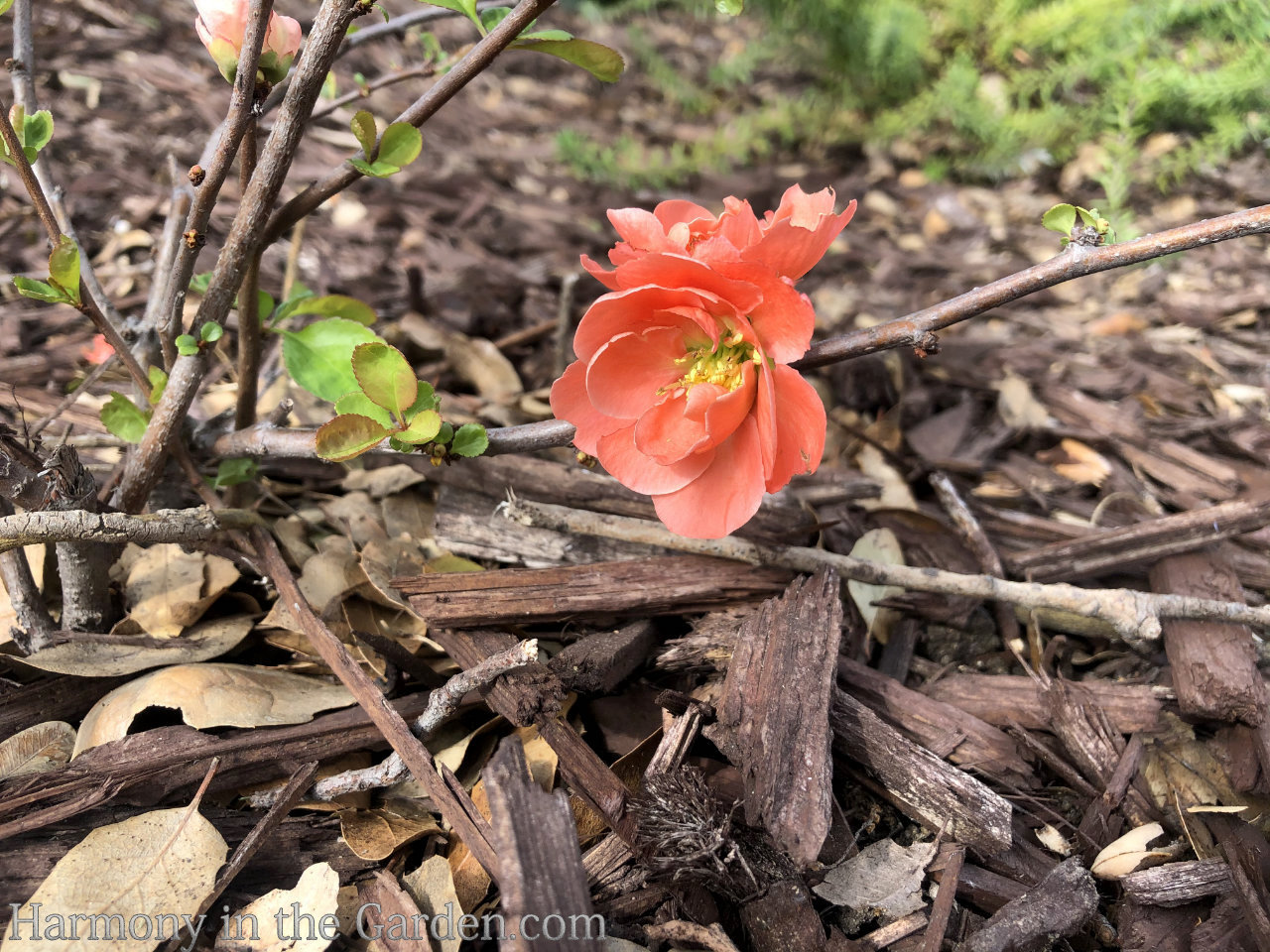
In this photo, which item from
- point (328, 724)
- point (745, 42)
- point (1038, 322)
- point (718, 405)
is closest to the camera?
point (718, 405)

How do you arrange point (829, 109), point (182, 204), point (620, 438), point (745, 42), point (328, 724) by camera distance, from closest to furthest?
point (620, 438), point (328, 724), point (182, 204), point (829, 109), point (745, 42)

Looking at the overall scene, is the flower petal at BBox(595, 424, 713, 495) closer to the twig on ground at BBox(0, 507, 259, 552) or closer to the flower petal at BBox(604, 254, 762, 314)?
the flower petal at BBox(604, 254, 762, 314)

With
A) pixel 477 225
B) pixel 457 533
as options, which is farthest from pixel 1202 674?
pixel 477 225

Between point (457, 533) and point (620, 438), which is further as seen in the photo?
point (457, 533)

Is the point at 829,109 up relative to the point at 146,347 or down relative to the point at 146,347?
down

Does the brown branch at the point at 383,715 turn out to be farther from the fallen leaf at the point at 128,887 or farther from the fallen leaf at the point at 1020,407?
the fallen leaf at the point at 1020,407

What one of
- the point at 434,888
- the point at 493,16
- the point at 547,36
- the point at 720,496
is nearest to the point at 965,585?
the point at 720,496

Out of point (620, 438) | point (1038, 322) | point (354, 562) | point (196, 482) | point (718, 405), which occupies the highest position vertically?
point (718, 405)

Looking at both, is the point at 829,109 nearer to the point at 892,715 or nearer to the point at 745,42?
the point at 745,42
